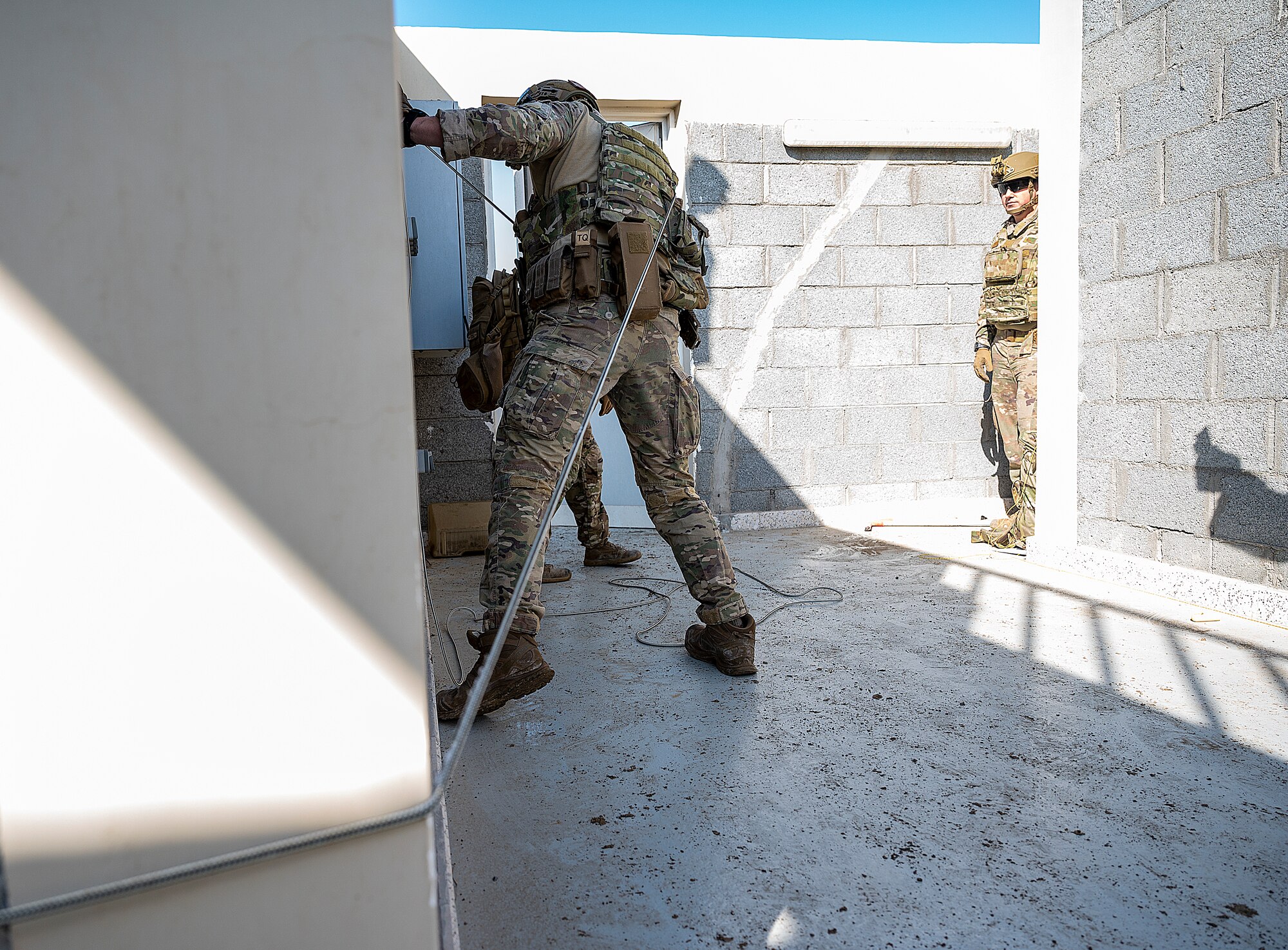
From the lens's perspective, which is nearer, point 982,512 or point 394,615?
point 394,615

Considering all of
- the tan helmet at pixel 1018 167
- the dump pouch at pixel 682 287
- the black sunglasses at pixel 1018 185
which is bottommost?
the dump pouch at pixel 682 287

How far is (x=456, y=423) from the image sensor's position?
398 centimetres

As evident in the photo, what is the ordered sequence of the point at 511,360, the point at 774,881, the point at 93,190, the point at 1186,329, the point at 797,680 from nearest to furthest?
the point at 93,190 → the point at 774,881 → the point at 797,680 → the point at 1186,329 → the point at 511,360

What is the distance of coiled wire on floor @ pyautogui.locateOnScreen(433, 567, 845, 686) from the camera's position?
2289 millimetres

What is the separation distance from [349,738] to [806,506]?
385cm

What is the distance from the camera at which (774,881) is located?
117 centimetres

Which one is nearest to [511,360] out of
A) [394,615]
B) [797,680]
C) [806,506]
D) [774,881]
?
[797,680]

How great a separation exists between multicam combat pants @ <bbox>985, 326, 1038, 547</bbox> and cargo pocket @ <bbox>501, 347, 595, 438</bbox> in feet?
8.24

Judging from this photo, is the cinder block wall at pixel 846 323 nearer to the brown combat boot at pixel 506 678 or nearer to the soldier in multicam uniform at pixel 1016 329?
the soldier in multicam uniform at pixel 1016 329

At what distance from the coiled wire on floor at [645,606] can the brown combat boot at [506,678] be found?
10.2 inches

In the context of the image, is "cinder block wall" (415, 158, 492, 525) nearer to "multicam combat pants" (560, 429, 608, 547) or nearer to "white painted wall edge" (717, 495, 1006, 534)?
"multicam combat pants" (560, 429, 608, 547)

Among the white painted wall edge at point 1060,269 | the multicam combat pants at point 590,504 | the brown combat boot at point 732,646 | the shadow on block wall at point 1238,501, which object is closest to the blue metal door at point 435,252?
the multicam combat pants at point 590,504

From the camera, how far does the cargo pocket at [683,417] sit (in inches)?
79.4

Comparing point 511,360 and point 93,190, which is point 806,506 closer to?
point 511,360
